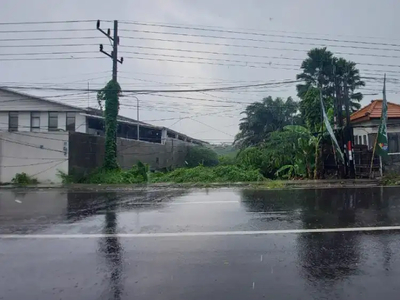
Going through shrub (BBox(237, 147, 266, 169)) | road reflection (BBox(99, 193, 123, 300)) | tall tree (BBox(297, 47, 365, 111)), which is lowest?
road reflection (BBox(99, 193, 123, 300))

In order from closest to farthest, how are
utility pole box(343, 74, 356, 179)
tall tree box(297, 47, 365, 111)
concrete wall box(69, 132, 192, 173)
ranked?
utility pole box(343, 74, 356, 179) < concrete wall box(69, 132, 192, 173) < tall tree box(297, 47, 365, 111)

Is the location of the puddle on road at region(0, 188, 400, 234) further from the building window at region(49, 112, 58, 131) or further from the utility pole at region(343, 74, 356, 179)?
the building window at region(49, 112, 58, 131)

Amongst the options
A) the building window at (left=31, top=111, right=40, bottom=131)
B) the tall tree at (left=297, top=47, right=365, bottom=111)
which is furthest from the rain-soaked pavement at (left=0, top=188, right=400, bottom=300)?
the tall tree at (left=297, top=47, right=365, bottom=111)

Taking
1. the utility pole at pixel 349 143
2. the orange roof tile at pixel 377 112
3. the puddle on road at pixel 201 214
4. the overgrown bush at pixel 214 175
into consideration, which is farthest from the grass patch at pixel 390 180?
the orange roof tile at pixel 377 112

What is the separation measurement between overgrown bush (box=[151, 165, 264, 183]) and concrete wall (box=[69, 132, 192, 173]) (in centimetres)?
386

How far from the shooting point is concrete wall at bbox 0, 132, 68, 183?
18297 millimetres

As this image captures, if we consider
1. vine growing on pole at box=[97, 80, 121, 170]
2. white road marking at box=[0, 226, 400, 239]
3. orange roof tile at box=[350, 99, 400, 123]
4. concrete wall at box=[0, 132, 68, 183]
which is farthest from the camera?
orange roof tile at box=[350, 99, 400, 123]

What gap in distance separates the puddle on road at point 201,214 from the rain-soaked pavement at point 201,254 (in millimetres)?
26

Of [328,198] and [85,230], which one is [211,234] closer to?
[85,230]

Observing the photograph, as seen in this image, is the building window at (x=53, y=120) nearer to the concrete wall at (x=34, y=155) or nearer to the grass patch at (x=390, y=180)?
the concrete wall at (x=34, y=155)

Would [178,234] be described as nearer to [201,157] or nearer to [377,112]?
[377,112]

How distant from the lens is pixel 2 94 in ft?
85.7

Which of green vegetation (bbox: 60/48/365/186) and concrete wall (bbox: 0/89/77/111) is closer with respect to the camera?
green vegetation (bbox: 60/48/365/186)

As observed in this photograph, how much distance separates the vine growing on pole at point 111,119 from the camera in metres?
19.5
